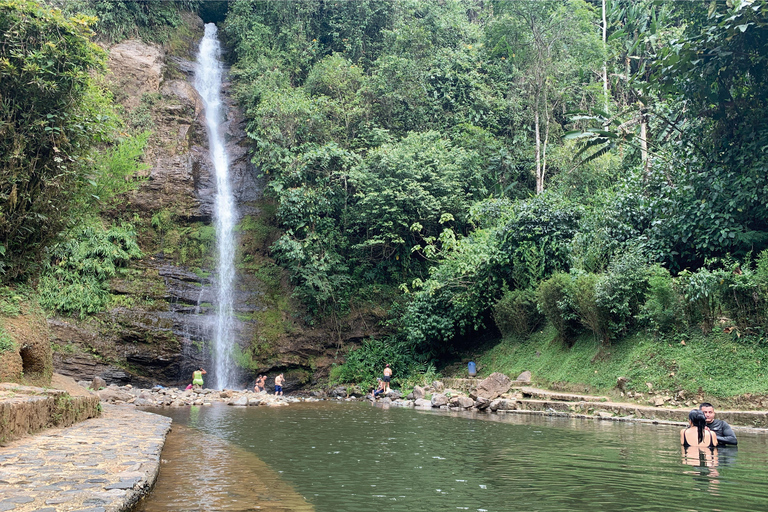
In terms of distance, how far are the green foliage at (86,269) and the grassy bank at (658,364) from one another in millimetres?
16016

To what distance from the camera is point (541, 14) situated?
27422 millimetres

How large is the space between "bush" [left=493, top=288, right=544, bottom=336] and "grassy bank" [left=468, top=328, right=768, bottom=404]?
2.11 ft

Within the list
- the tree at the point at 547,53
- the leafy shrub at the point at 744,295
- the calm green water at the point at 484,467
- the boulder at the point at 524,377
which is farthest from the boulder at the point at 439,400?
the tree at the point at 547,53

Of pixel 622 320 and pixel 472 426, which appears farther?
pixel 622 320

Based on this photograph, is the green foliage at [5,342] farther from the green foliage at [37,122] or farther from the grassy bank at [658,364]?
the grassy bank at [658,364]

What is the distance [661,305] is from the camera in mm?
14641

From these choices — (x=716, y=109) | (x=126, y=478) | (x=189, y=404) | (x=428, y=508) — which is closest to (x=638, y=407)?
(x=716, y=109)

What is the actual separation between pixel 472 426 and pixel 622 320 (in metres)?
6.43

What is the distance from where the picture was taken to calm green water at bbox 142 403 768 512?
18.1 ft

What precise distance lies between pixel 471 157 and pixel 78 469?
2343 cm

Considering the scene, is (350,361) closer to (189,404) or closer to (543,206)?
(189,404)

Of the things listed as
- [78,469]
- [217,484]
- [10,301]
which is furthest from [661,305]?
[10,301]

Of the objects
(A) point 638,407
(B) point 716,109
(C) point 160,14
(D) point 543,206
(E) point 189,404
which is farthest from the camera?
(C) point 160,14

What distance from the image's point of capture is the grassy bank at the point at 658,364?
12.0m
